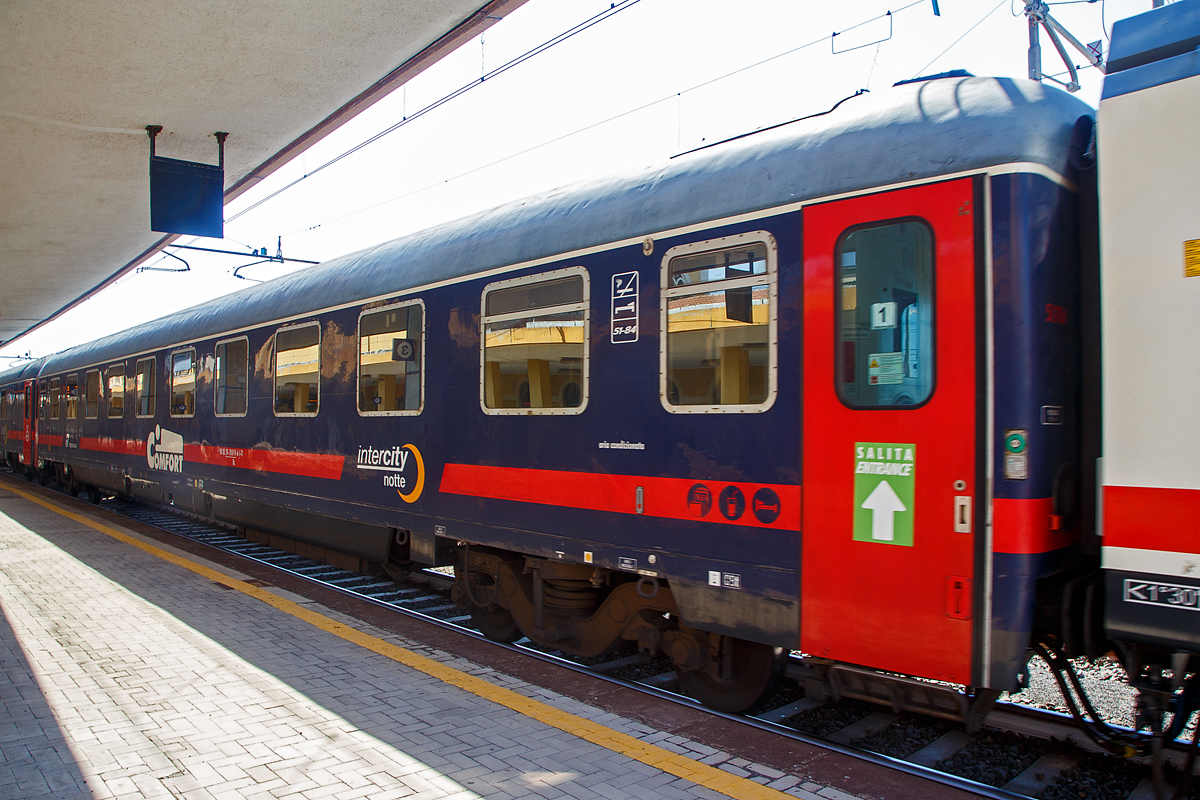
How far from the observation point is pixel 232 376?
982 centimetres

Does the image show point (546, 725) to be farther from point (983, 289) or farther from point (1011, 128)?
point (1011, 128)

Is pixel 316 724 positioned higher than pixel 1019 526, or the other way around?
pixel 1019 526

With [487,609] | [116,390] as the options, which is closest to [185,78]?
[487,609]

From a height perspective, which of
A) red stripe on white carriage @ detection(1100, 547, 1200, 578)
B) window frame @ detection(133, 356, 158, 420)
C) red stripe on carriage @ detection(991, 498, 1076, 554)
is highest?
window frame @ detection(133, 356, 158, 420)

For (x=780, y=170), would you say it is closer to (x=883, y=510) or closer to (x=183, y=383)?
(x=883, y=510)

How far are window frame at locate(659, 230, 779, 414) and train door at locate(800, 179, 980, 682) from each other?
194 mm

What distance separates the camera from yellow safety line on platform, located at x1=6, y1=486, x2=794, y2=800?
3.67 m

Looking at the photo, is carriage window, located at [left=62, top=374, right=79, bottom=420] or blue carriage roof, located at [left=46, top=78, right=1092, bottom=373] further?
carriage window, located at [left=62, top=374, right=79, bottom=420]

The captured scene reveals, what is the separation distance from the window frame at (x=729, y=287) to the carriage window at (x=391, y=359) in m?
2.67

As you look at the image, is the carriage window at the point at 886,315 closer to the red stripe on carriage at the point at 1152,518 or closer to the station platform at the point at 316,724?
the red stripe on carriage at the point at 1152,518

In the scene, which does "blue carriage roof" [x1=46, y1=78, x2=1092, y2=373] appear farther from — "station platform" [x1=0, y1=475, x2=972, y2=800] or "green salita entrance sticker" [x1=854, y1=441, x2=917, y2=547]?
"station platform" [x1=0, y1=475, x2=972, y2=800]

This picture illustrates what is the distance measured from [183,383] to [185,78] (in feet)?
15.3

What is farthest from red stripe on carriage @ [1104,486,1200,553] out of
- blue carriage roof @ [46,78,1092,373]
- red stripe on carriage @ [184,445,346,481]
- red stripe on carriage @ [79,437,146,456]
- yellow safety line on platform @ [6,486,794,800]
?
red stripe on carriage @ [79,437,146,456]

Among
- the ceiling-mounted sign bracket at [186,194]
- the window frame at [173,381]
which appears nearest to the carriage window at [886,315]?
the ceiling-mounted sign bracket at [186,194]
